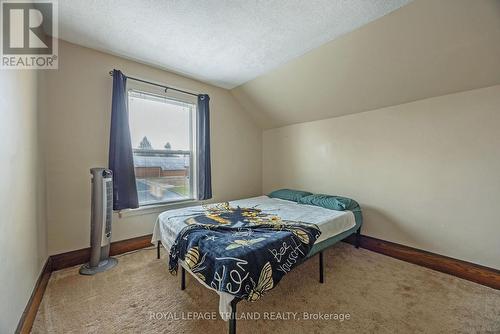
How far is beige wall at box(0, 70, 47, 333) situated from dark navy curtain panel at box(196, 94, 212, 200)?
1796 mm

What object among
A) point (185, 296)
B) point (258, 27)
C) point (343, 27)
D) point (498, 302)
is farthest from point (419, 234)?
point (258, 27)

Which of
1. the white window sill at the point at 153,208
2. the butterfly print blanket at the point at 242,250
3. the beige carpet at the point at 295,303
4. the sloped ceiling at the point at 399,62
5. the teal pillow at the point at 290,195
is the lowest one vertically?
the beige carpet at the point at 295,303

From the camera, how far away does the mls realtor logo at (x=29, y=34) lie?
4.28ft

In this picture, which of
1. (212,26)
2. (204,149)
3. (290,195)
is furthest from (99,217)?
(290,195)

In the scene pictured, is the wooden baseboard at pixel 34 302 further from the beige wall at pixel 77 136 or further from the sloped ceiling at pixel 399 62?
the sloped ceiling at pixel 399 62

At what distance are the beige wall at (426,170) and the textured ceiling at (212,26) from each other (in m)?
1.32

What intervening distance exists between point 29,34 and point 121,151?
1240 millimetres

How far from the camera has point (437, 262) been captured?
2248 mm

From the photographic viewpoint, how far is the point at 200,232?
1.75 meters

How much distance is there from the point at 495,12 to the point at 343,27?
42.5 inches

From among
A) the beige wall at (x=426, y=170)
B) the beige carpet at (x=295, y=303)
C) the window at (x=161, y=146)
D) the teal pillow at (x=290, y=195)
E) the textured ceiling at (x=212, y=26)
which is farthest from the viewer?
the teal pillow at (x=290, y=195)

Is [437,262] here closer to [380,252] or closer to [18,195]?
[380,252]

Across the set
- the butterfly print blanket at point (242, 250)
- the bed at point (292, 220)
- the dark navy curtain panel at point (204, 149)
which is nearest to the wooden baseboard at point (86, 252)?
the bed at point (292, 220)

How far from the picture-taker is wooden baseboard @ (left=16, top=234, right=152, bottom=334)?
→ 1.39 m
